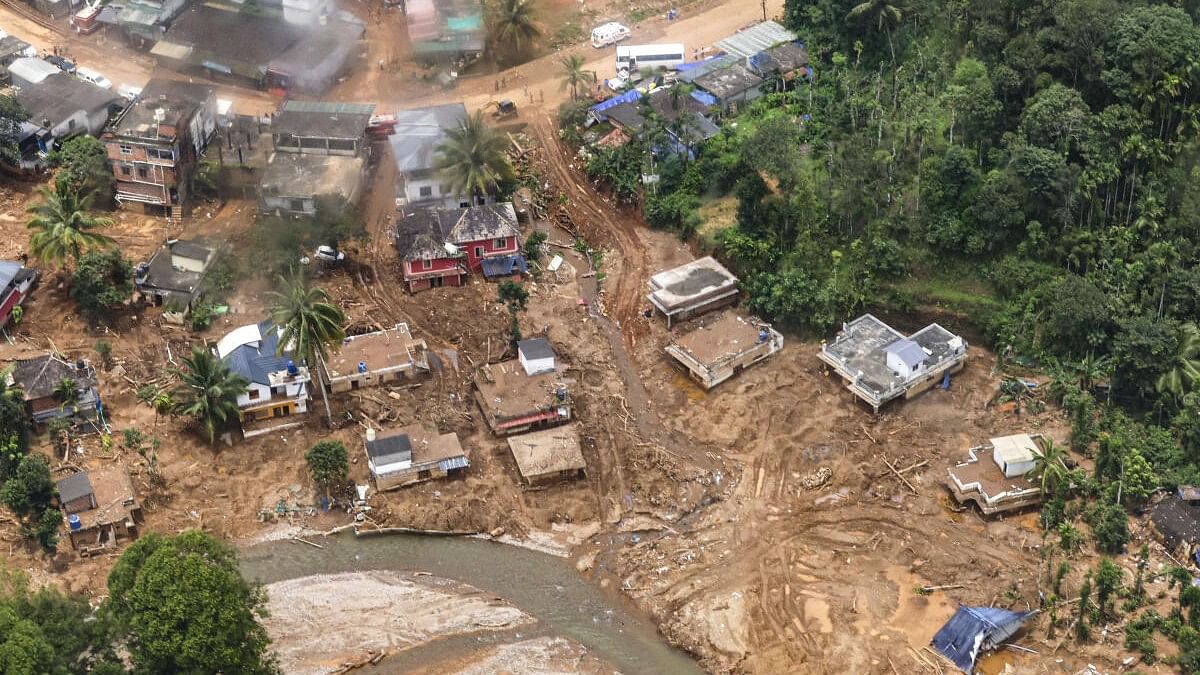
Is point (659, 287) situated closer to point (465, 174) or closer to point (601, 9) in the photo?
point (465, 174)

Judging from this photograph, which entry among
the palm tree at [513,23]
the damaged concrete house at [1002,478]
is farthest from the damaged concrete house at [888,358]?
the palm tree at [513,23]

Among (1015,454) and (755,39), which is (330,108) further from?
(1015,454)

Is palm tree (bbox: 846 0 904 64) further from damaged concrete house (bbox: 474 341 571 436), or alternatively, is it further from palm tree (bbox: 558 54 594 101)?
damaged concrete house (bbox: 474 341 571 436)

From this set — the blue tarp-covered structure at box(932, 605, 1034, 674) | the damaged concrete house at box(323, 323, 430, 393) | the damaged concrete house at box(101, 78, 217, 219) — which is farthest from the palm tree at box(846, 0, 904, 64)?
the damaged concrete house at box(101, 78, 217, 219)

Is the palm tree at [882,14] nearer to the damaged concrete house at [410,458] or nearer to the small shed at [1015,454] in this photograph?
the small shed at [1015,454]

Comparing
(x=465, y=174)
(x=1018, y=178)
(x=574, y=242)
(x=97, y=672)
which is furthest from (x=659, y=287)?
(x=97, y=672)
